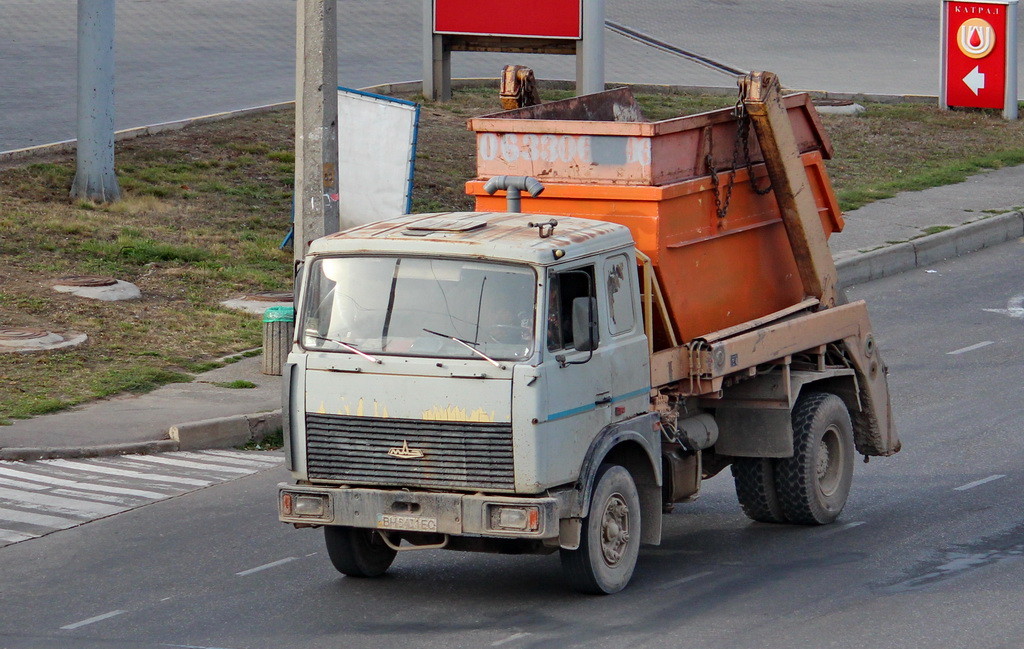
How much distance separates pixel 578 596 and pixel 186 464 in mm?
4653

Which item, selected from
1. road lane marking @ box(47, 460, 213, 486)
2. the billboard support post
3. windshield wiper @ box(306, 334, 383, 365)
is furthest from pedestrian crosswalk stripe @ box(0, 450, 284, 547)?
the billboard support post

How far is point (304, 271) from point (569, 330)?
155cm

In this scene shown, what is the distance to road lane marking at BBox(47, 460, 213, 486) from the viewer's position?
12.1 metres

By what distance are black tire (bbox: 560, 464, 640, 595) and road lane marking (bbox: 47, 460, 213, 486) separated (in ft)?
13.7

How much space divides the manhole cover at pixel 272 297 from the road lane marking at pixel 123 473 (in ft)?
17.1

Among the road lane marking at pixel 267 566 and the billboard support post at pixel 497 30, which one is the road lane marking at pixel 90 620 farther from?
the billboard support post at pixel 497 30

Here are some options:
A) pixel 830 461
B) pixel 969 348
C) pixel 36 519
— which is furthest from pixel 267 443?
pixel 969 348

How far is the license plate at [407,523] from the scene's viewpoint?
335 inches

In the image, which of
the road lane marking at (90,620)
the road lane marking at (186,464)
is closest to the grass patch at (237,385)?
the road lane marking at (186,464)

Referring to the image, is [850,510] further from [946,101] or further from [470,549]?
[946,101]

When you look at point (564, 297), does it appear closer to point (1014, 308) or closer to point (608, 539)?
point (608, 539)

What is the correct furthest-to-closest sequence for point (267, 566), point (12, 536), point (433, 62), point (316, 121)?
point (433, 62), point (316, 121), point (12, 536), point (267, 566)

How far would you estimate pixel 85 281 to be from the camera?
17.1 m

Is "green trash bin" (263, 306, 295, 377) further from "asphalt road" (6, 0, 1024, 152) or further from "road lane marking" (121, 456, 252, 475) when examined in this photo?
"asphalt road" (6, 0, 1024, 152)
